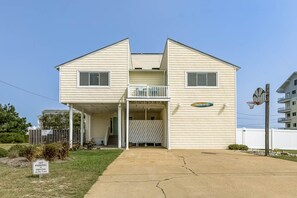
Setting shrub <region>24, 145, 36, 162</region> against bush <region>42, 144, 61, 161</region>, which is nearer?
shrub <region>24, 145, 36, 162</region>

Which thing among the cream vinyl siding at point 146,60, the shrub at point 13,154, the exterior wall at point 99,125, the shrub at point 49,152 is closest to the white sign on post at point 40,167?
Result: the shrub at point 49,152

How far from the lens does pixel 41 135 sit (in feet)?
90.9

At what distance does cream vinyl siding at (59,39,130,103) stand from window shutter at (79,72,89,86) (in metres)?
0.22

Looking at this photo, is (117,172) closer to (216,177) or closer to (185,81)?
(216,177)

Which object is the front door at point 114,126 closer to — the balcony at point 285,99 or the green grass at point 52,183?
the green grass at point 52,183

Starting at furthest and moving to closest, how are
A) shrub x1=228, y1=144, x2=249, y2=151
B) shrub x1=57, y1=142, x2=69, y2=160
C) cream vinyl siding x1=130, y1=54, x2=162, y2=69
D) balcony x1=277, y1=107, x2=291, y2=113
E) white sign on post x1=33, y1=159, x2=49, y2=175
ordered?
balcony x1=277, y1=107, x2=291, y2=113
cream vinyl siding x1=130, y1=54, x2=162, y2=69
shrub x1=228, y1=144, x2=249, y2=151
shrub x1=57, y1=142, x2=69, y2=160
white sign on post x1=33, y1=159, x2=49, y2=175

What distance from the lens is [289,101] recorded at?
82.9 metres

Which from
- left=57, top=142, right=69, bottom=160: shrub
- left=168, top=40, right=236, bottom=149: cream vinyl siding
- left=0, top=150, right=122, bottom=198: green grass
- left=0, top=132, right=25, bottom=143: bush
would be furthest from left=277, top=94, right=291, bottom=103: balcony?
left=0, top=150, right=122, bottom=198: green grass

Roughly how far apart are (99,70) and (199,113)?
7.52 meters

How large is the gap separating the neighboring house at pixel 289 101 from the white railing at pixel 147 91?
6427 cm

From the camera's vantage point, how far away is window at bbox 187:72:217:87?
22.4 metres

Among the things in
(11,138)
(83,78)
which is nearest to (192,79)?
(83,78)

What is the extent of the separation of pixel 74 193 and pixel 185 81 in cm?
1642

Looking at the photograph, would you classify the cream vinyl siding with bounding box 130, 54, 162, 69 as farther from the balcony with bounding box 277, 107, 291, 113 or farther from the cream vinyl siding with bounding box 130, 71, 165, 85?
the balcony with bounding box 277, 107, 291, 113
